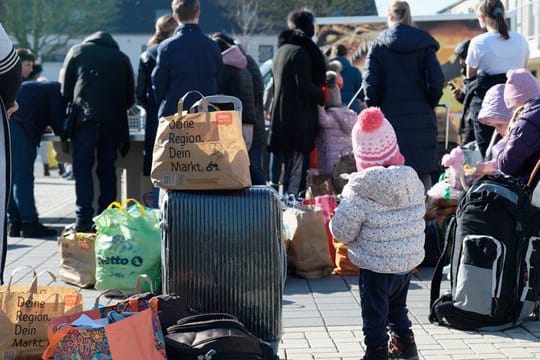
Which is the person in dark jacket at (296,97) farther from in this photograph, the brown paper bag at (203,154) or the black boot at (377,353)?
the black boot at (377,353)

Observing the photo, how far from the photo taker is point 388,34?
26.8 feet

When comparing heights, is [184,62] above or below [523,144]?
above

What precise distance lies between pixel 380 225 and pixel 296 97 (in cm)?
477

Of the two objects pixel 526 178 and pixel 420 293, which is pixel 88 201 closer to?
pixel 420 293

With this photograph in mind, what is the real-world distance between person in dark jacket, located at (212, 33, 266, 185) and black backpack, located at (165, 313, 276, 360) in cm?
488

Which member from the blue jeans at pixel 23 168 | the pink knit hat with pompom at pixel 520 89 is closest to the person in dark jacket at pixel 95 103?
the blue jeans at pixel 23 168

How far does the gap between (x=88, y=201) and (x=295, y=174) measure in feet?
6.76

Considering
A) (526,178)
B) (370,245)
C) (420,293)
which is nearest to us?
(370,245)

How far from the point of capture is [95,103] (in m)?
9.34

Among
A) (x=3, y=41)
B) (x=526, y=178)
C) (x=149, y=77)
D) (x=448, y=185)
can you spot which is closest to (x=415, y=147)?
(x=448, y=185)

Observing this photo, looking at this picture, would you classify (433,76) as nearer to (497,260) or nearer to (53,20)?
(497,260)

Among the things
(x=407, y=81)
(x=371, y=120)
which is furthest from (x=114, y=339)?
(x=407, y=81)

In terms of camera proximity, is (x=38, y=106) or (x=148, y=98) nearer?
(x=148, y=98)

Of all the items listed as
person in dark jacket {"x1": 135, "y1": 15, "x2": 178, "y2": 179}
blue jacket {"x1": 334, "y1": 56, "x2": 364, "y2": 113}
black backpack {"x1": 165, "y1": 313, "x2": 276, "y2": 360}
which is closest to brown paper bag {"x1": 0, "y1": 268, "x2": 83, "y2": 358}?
black backpack {"x1": 165, "y1": 313, "x2": 276, "y2": 360}
